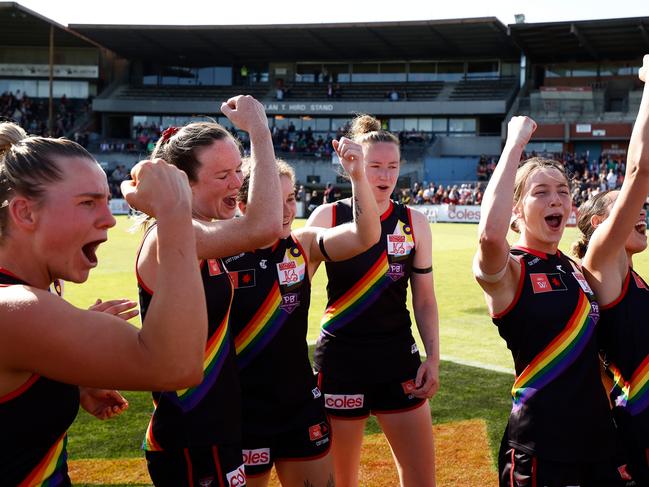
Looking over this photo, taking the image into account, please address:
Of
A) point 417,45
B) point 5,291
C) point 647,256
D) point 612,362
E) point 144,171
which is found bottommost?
point 647,256

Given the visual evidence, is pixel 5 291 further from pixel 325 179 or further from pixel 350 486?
pixel 325 179

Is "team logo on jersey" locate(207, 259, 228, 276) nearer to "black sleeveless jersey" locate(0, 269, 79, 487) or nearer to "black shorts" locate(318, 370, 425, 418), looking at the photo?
"black sleeveless jersey" locate(0, 269, 79, 487)

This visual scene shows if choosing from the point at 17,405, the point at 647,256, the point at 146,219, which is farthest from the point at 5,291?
the point at 647,256

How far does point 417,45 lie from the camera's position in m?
53.7

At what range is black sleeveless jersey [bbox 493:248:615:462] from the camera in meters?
3.00

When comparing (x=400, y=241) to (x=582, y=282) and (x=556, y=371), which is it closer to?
(x=582, y=282)

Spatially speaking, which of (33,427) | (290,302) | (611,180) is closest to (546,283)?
(290,302)

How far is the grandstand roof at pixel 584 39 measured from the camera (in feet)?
150

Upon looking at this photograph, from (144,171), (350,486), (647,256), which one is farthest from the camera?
(647,256)

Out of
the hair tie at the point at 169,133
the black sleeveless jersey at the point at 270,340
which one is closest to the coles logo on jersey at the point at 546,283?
the black sleeveless jersey at the point at 270,340

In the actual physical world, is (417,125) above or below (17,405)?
above

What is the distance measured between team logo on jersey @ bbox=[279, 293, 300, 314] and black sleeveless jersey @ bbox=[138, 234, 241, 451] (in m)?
0.54

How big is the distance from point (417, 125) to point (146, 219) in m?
52.8

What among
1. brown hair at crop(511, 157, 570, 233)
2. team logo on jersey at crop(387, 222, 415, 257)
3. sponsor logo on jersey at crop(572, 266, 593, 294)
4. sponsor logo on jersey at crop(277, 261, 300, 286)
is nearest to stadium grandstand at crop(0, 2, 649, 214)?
team logo on jersey at crop(387, 222, 415, 257)
